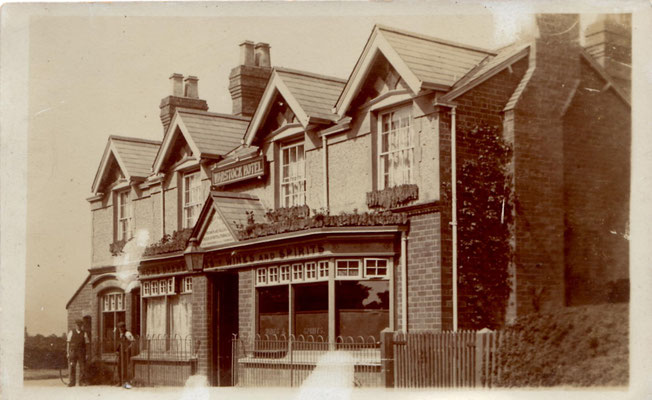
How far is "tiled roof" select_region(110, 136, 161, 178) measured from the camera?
21.1m

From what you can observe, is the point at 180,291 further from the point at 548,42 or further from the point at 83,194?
the point at 548,42

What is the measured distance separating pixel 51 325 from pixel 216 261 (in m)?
4.60

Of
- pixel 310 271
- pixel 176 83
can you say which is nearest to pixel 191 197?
pixel 176 83

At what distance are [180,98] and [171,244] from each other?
360 centimetres

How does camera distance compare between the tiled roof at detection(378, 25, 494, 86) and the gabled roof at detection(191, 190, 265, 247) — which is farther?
the gabled roof at detection(191, 190, 265, 247)

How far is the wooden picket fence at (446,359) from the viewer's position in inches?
612

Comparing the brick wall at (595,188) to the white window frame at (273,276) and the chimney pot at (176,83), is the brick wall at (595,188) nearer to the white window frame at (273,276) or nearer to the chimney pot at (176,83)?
the white window frame at (273,276)

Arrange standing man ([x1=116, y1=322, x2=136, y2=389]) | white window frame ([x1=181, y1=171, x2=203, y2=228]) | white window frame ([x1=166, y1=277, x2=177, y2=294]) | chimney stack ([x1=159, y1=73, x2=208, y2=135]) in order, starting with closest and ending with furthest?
chimney stack ([x1=159, y1=73, x2=208, y2=135])
standing man ([x1=116, y1=322, x2=136, y2=389])
white window frame ([x1=166, y1=277, x2=177, y2=294])
white window frame ([x1=181, y1=171, x2=203, y2=228])

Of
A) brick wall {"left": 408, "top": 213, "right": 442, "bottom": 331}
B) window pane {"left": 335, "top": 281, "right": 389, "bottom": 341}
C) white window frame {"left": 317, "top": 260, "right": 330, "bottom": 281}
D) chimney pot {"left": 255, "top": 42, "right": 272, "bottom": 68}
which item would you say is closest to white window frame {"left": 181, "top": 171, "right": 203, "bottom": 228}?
chimney pot {"left": 255, "top": 42, "right": 272, "bottom": 68}

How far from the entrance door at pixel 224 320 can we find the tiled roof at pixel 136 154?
348 centimetres

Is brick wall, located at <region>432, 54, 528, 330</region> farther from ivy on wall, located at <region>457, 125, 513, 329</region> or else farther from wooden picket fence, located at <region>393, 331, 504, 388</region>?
wooden picket fence, located at <region>393, 331, 504, 388</region>

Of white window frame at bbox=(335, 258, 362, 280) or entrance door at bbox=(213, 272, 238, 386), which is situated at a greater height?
white window frame at bbox=(335, 258, 362, 280)

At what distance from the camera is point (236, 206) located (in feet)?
70.0

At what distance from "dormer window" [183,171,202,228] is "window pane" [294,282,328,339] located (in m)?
4.90
